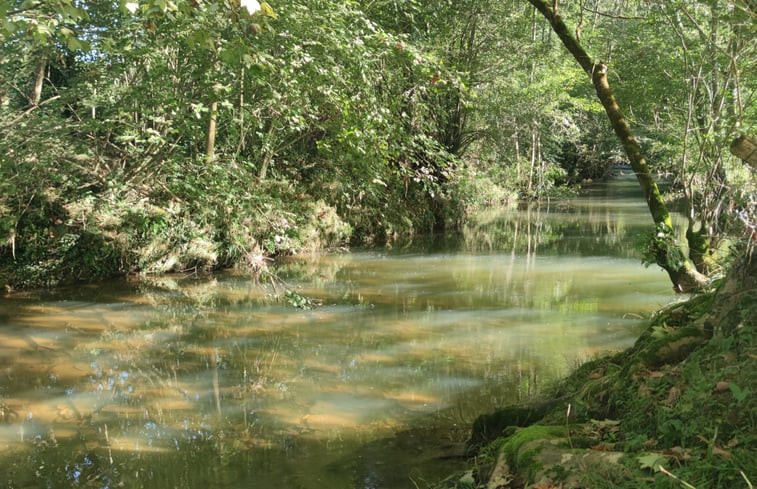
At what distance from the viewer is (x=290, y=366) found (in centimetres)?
758

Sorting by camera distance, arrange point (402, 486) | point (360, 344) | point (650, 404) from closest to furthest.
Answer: point (650, 404) → point (402, 486) → point (360, 344)

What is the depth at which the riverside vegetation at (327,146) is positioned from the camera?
362cm

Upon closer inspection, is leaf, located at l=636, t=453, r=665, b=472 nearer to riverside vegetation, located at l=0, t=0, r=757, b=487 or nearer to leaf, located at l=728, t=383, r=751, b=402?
riverside vegetation, located at l=0, t=0, r=757, b=487

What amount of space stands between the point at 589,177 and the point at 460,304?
3965 centimetres

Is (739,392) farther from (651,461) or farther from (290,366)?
(290,366)

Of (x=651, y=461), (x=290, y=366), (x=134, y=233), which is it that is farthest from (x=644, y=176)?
(x=134, y=233)

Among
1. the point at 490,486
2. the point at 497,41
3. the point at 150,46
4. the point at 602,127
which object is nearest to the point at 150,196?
the point at 150,46

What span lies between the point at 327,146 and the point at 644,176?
6.41 meters

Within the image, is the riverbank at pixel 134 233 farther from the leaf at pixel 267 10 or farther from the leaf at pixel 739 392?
the leaf at pixel 739 392

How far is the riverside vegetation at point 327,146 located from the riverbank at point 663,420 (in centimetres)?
2

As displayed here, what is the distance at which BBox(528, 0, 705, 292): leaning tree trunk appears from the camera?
7465 millimetres

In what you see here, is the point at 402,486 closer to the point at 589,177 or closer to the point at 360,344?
the point at 360,344

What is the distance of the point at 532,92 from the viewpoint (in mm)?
21328

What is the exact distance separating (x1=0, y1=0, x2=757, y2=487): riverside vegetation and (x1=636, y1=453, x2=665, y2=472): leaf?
0.01 meters
